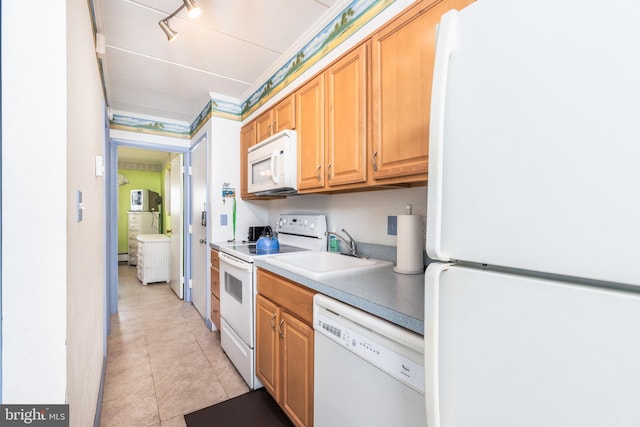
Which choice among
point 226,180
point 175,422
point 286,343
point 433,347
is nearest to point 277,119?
point 226,180

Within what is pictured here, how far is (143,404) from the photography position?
5.78ft

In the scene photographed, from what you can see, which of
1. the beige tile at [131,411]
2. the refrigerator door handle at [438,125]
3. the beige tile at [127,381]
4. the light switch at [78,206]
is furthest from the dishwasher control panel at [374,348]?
the beige tile at [127,381]

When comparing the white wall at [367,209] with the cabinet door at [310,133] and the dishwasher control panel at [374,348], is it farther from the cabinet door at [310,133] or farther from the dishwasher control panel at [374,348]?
the dishwasher control panel at [374,348]

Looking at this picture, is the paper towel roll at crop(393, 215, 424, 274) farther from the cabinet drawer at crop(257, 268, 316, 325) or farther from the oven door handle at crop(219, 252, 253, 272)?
the oven door handle at crop(219, 252, 253, 272)

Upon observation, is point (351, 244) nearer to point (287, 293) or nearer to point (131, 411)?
point (287, 293)

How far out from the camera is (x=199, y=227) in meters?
3.30

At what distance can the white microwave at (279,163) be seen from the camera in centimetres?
196

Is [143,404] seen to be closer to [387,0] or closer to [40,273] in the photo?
[40,273]

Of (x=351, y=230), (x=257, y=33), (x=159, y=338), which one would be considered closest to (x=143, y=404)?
(x=159, y=338)

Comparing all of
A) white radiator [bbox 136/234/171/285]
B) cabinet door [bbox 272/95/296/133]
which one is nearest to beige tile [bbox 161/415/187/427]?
cabinet door [bbox 272/95/296/133]

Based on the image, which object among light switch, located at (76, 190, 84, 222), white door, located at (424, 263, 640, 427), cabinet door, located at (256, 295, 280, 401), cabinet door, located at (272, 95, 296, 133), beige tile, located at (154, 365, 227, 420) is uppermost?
cabinet door, located at (272, 95, 296, 133)

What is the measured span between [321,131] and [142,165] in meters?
6.27

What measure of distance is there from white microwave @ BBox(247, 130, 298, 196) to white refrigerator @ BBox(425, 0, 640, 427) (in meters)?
1.45

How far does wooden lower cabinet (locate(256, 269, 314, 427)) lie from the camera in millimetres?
1321
